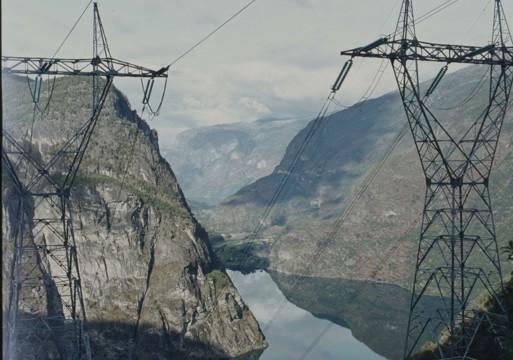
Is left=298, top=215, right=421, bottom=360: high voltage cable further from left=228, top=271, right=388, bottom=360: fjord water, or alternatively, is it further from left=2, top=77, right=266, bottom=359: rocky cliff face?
left=2, top=77, right=266, bottom=359: rocky cliff face

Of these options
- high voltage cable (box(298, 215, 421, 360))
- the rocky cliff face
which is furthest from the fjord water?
the rocky cliff face

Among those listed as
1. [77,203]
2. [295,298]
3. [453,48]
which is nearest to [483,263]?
[295,298]

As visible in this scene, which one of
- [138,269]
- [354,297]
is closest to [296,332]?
[354,297]

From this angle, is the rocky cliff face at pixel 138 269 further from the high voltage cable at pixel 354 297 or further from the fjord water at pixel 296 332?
the high voltage cable at pixel 354 297

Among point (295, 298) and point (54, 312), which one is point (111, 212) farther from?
point (295, 298)

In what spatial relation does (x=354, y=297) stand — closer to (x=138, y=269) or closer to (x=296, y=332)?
(x=296, y=332)
